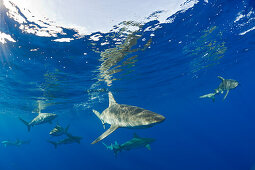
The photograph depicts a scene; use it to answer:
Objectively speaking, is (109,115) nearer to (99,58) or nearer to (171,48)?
(99,58)

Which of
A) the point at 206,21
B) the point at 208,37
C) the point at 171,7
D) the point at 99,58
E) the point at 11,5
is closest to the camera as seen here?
the point at 11,5

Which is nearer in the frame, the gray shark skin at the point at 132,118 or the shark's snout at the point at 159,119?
the shark's snout at the point at 159,119

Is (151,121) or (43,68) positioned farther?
(43,68)

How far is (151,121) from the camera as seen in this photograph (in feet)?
11.4

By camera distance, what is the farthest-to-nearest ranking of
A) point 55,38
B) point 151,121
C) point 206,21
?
point 206,21
point 55,38
point 151,121

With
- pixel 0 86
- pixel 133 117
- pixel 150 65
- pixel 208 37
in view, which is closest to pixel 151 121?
pixel 133 117

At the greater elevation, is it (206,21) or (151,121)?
(206,21)

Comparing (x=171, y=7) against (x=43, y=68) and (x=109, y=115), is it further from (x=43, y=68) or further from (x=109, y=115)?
(x=43, y=68)

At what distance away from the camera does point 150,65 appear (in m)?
18.0

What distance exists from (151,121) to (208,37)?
14.0m

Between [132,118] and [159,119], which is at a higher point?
[132,118]

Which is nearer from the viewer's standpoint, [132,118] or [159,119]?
[159,119]

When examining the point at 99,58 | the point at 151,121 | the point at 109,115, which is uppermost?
the point at 99,58

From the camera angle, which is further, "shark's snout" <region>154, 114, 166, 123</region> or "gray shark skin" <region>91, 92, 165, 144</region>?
"gray shark skin" <region>91, 92, 165, 144</region>
